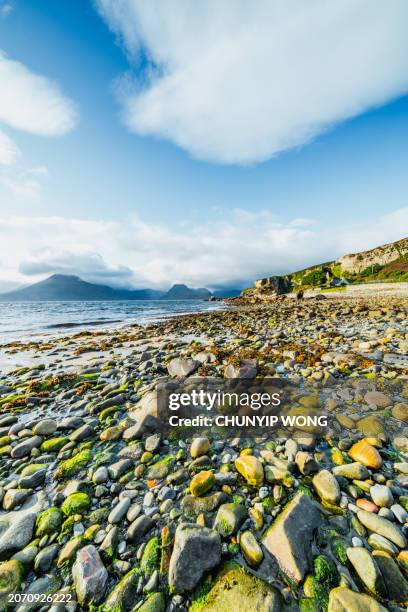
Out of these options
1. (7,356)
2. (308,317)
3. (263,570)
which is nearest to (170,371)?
(263,570)

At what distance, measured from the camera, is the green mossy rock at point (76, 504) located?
2.93m

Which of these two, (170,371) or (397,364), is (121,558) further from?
(397,364)

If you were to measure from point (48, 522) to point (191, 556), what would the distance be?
184 cm

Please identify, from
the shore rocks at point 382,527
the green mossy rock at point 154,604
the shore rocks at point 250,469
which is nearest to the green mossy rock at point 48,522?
the green mossy rock at point 154,604

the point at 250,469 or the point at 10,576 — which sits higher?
the point at 250,469

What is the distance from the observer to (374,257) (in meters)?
98.2

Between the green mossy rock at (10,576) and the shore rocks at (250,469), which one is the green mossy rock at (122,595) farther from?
the shore rocks at (250,469)

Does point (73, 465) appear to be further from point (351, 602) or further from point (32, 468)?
point (351, 602)

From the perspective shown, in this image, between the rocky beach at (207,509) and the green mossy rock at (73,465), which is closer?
the rocky beach at (207,509)

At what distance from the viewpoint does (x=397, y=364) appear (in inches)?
256

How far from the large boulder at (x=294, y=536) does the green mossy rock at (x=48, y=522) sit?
7.85 feet

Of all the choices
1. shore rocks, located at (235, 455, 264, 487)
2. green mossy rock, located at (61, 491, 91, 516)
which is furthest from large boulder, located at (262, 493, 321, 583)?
green mossy rock, located at (61, 491, 91, 516)

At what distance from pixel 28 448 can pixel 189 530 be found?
135 inches

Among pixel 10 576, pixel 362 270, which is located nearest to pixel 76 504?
pixel 10 576
